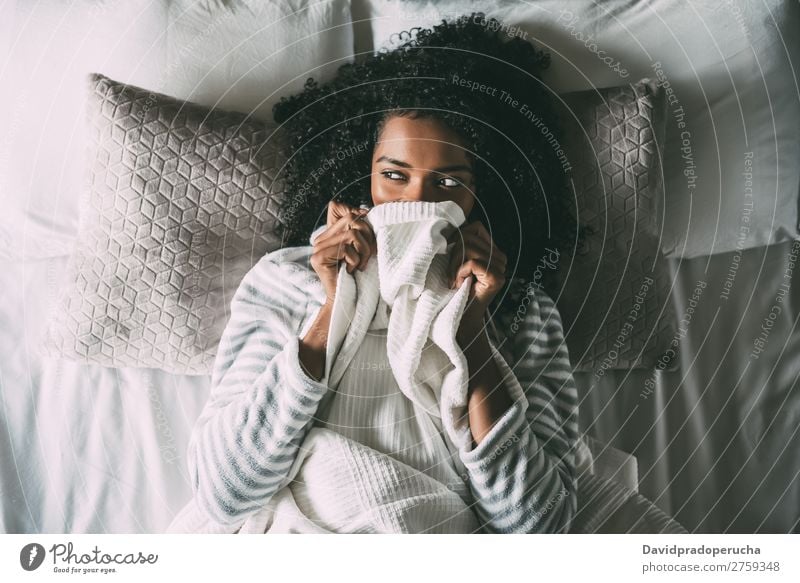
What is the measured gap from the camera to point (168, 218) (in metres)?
0.47

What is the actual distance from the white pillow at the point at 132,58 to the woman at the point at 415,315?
0.05 m

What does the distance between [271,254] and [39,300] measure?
0.62 feet

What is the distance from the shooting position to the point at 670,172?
1.61ft

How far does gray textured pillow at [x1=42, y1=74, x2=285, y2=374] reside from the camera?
0.46 m

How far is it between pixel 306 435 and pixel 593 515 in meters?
0.20

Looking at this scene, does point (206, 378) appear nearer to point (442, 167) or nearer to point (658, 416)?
point (442, 167)

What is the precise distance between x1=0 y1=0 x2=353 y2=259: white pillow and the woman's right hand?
12 centimetres

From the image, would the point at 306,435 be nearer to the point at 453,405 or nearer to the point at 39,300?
the point at 453,405

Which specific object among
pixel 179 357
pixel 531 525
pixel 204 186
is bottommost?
pixel 531 525

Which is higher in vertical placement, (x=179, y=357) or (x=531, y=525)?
(x=179, y=357)

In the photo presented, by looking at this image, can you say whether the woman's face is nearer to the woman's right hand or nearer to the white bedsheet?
the woman's right hand

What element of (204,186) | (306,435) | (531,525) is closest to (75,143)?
(204,186)

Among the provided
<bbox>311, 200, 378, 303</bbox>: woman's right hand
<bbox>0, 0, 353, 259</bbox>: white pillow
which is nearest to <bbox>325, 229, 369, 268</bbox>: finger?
<bbox>311, 200, 378, 303</bbox>: woman's right hand

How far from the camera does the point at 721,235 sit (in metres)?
0.50
